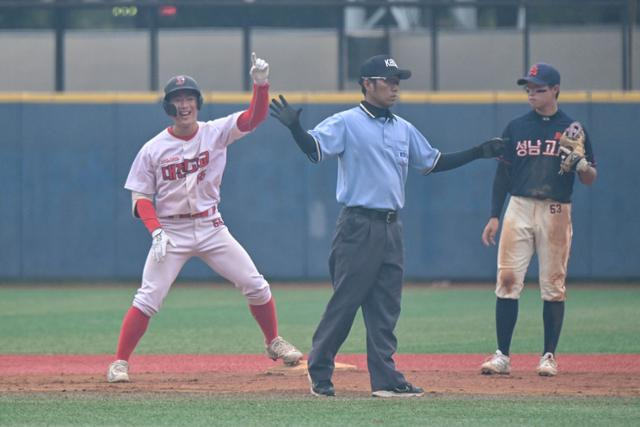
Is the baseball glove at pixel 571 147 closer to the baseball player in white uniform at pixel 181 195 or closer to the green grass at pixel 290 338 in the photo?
the green grass at pixel 290 338

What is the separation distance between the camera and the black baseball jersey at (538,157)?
315 inches

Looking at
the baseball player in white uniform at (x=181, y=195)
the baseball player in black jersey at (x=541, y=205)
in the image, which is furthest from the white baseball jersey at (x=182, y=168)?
the baseball player in black jersey at (x=541, y=205)

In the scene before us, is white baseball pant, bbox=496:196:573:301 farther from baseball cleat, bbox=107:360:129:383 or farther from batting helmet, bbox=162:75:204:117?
baseball cleat, bbox=107:360:129:383

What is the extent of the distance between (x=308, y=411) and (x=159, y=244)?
5.74ft

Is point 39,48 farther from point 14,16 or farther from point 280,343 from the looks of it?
point 280,343

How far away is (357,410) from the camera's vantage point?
6293mm

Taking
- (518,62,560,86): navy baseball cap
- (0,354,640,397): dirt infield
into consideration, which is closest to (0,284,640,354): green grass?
(0,354,640,397): dirt infield

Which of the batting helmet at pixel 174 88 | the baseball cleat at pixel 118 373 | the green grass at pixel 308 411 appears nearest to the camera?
the green grass at pixel 308 411

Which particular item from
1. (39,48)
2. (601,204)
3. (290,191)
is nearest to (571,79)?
(601,204)

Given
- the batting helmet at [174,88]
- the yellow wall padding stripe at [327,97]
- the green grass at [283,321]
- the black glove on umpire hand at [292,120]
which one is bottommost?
the green grass at [283,321]

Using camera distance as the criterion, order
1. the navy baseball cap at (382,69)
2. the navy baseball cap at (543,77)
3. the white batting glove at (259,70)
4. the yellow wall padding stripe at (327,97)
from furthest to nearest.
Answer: the yellow wall padding stripe at (327,97) → the navy baseball cap at (543,77) → the white batting glove at (259,70) → the navy baseball cap at (382,69)

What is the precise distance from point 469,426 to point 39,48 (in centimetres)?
1232

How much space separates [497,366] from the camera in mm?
7859

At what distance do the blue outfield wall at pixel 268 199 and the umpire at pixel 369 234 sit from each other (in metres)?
9.04
